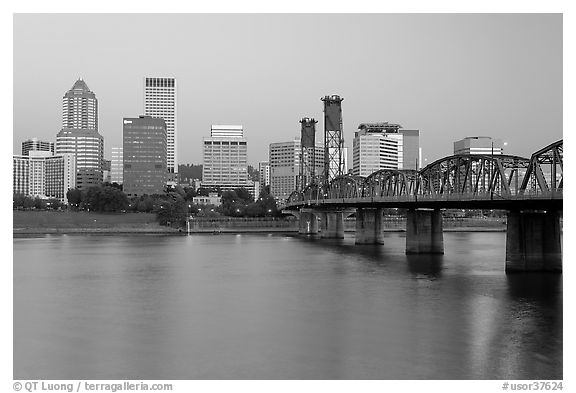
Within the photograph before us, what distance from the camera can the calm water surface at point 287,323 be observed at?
70.7 feet

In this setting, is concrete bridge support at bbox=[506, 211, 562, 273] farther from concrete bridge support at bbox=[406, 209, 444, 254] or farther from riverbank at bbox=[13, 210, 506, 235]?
riverbank at bbox=[13, 210, 506, 235]

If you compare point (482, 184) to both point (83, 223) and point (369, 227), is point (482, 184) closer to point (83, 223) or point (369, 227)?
point (369, 227)

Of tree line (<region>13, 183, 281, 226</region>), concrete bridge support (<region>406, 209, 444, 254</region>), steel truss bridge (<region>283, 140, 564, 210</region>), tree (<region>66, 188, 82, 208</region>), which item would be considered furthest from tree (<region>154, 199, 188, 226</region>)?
concrete bridge support (<region>406, 209, 444, 254</region>)

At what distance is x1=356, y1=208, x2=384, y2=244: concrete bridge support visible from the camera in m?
84.9

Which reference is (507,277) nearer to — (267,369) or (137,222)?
(267,369)

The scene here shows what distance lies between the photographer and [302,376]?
67.8ft

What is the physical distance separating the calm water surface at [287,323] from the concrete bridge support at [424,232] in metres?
12.8

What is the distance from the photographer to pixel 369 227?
281 ft

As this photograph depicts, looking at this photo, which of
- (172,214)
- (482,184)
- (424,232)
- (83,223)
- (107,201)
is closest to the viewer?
(482,184)

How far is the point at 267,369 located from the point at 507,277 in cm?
2604

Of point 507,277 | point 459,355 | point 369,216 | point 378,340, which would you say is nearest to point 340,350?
point 378,340

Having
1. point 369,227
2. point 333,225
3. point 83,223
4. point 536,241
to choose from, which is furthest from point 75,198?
point 536,241

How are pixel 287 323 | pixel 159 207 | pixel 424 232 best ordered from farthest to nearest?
pixel 159 207 < pixel 424 232 < pixel 287 323

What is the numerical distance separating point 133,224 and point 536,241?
331 ft
